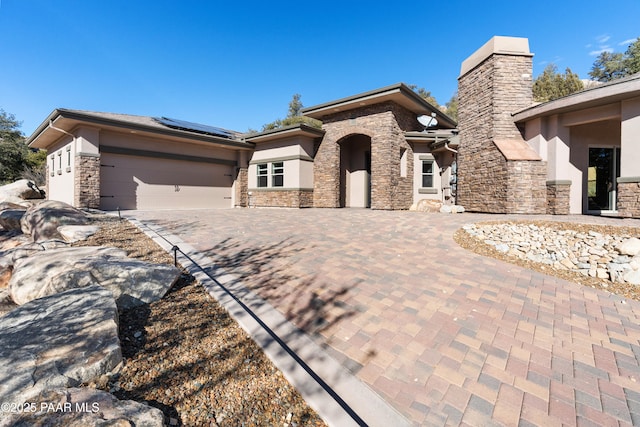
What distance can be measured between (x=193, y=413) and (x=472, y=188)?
12307mm

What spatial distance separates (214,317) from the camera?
285 cm

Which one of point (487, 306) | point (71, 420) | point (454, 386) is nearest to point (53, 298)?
point (71, 420)

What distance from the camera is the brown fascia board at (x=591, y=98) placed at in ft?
25.2

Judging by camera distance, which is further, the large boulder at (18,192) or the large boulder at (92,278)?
the large boulder at (18,192)

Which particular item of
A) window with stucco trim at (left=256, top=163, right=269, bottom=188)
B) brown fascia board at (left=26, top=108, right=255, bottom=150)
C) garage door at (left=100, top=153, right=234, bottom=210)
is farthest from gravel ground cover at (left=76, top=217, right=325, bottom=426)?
window with stucco trim at (left=256, top=163, right=269, bottom=188)

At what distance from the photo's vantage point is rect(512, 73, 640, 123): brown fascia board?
303 inches

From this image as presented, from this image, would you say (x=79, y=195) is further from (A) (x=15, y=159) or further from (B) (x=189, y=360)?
(A) (x=15, y=159)

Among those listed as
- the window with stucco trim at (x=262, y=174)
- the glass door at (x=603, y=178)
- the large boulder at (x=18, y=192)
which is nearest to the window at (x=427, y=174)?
the glass door at (x=603, y=178)

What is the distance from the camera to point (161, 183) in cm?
1358

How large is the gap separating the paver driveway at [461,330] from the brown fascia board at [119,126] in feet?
32.1

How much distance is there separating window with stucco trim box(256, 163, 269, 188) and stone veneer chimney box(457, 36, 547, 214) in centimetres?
1024

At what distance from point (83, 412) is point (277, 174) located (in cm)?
1412

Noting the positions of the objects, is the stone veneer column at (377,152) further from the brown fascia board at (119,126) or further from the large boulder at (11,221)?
the large boulder at (11,221)

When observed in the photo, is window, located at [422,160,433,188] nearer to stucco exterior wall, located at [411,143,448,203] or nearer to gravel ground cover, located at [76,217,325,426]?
stucco exterior wall, located at [411,143,448,203]
